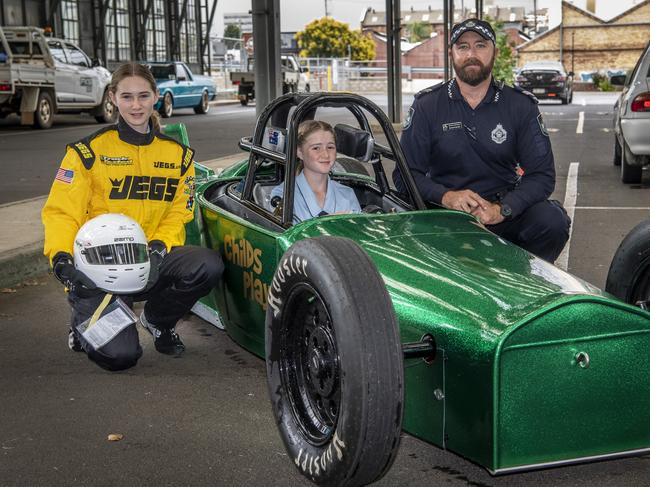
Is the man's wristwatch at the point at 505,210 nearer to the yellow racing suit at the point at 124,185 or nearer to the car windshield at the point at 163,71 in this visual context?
the yellow racing suit at the point at 124,185

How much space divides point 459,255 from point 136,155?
1.95 m

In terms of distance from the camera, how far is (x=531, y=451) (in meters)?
3.12

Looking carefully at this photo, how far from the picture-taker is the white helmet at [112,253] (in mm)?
4602

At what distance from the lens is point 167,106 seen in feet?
95.4

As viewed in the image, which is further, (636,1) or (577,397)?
(636,1)

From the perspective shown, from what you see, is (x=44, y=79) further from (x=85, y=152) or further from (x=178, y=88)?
(x=85, y=152)

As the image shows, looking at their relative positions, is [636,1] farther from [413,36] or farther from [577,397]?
[577,397]

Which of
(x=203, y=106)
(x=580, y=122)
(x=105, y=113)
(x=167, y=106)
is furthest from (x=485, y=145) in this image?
(x=203, y=106)

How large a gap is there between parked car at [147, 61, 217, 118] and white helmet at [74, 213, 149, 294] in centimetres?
2412

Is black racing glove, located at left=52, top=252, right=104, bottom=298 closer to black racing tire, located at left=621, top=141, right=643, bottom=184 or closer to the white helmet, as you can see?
the white helmet

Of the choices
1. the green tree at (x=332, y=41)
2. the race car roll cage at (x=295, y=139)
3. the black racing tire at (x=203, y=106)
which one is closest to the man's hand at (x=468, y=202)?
the race car roll cage at (x=295, y=139)

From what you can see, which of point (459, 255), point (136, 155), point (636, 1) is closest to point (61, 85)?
point (136, 155)

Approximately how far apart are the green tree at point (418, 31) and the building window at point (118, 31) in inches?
3659

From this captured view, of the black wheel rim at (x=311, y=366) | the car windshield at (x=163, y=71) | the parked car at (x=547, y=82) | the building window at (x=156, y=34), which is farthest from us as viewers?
the building window at (x=156, y=34)
